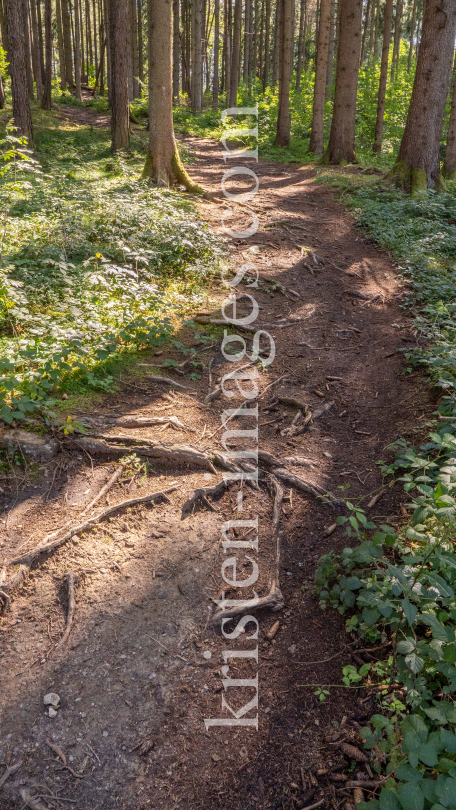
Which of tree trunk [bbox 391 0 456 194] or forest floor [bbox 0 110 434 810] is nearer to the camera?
forest floor [bbox 0 110 434 810]

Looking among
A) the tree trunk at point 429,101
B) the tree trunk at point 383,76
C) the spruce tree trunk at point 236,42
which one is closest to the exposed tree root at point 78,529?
the tree trunk at point 429,101

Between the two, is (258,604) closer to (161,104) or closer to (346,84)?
(161,104)

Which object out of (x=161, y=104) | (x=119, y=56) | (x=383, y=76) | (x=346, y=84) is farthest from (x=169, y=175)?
(x=383, y=76)

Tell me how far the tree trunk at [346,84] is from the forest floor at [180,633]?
11.6 m

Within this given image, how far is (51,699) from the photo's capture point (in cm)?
234

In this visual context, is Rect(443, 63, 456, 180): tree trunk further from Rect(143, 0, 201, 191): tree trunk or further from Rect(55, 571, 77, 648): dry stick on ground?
Rect(55, 571, 77, 648): dry stick on ground

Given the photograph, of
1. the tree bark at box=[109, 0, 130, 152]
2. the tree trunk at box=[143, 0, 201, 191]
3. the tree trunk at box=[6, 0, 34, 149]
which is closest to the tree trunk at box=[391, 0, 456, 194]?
the tree trunk at box=[143, 0, 201, 191]

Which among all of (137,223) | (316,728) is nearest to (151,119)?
(137,223)

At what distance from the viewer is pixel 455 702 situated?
1975 mm

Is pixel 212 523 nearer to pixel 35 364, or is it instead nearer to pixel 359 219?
pixel 35 364

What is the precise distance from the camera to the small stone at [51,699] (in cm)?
233

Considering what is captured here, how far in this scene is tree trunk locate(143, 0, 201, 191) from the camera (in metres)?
8.84

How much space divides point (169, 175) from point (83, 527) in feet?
28.1

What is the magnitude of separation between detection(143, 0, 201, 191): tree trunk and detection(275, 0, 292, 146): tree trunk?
968 centimetres
